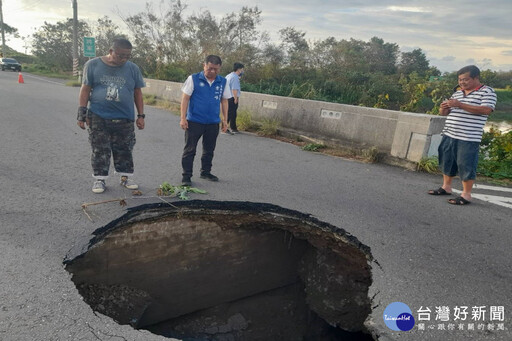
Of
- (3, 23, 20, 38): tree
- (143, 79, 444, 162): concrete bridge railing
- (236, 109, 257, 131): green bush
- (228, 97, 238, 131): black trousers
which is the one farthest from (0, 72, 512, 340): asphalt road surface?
(3, 23, 20, 38): tree

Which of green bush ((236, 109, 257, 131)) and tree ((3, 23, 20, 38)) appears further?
tree ((3, 23, 20, 38))

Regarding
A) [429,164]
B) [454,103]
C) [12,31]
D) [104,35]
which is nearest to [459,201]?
[454,103]

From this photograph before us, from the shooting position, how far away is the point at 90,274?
3.21 metres

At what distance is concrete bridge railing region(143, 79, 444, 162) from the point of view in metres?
6.39

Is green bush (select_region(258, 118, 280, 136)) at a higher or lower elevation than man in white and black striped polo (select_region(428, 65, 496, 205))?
lower

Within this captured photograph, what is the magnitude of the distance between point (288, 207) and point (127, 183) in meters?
2.08

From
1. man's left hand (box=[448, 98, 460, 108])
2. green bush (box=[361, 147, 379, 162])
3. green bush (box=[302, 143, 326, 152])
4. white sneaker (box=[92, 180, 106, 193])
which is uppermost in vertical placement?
man's left hand (box=[448, 98, 460, 108])

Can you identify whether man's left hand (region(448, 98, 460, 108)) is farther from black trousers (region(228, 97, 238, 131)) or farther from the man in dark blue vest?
black trousers (region(228, 97, 238, 131))

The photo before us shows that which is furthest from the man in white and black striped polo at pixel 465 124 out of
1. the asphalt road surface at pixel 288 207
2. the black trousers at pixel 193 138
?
the black trousers at pixel 193 138

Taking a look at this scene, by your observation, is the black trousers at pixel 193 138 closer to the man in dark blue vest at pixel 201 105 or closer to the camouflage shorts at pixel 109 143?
the man in dark blue vest at pixel 201 105

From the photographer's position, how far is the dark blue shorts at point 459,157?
4.68 metres

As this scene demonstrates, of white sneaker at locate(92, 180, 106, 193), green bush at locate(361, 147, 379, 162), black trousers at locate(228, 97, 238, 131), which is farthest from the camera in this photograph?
black trousers at locate(228, 97, 238, 131)

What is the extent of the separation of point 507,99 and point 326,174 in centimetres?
3298

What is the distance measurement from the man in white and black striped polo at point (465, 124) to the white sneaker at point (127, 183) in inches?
162
